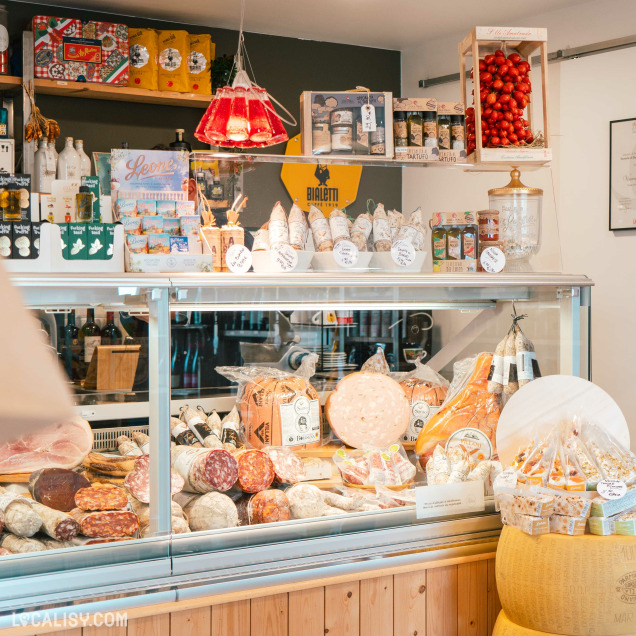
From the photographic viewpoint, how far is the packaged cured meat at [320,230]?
7.32 ft

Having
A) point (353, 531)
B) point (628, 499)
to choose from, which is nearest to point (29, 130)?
point (353, 531)

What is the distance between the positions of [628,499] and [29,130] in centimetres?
375

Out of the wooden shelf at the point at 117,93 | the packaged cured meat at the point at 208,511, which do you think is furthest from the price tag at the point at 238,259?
the wooden shelf at the point at 117,93

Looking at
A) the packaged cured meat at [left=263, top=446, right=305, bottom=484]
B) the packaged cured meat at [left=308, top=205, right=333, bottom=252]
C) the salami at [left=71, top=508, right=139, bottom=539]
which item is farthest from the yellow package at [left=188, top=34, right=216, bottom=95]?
the salami at [left=71, top=508, right=139, bottom=539]

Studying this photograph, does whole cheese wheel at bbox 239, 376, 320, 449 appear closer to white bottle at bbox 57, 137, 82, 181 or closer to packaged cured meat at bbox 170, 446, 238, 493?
packaged cured meat at bbox 170, 446, 238, 493

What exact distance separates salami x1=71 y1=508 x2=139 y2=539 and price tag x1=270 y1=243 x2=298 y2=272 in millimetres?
735

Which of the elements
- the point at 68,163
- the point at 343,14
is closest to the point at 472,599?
the point at 68,163

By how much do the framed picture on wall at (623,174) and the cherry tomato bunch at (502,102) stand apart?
1.89 meters

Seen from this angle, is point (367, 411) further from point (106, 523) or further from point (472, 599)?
point (106, 523)

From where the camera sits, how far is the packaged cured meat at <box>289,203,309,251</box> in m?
2.20

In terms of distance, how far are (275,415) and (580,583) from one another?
90 cm

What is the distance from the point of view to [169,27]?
514 centimetres

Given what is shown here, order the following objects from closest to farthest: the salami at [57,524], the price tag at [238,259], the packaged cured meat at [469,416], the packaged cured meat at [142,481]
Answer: the salami at [57,524] < the packaged cured meat at [142,481] < the price tag at [238,259] < the packaged cured meat at [469,416]

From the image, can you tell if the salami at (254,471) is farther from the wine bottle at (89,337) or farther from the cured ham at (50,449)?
Answer: the wine bottle at (89,337)
